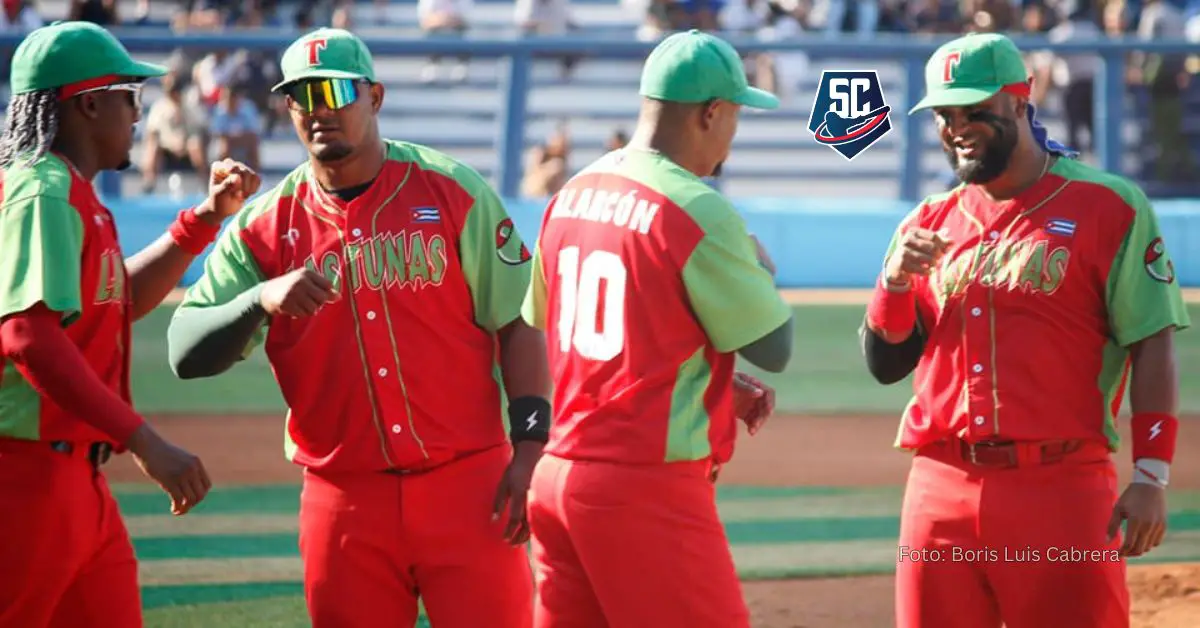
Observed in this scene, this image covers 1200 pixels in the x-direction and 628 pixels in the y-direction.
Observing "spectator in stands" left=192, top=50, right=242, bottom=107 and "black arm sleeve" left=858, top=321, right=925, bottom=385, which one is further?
"spectator in stands" left=192, top=50, right=242, bottom=107

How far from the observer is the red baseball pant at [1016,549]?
4.30m

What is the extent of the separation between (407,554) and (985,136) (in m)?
1.94

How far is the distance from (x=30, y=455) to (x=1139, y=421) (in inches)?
115

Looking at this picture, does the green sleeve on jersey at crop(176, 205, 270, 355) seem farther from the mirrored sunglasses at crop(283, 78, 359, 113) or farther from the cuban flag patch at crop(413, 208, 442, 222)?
the cuban flag patch at crop(413, 208, 442, 222)

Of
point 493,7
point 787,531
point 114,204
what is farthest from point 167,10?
point 787,531

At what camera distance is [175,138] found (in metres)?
16.3

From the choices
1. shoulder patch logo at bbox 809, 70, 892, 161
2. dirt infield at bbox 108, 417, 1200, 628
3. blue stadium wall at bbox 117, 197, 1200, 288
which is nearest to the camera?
shoulder patch logo at bbox 809, 70, 892, 161

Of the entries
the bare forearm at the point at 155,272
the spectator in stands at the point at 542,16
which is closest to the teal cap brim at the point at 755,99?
the bare forearm at the point at 155,272

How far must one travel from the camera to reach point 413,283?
14.3 ft

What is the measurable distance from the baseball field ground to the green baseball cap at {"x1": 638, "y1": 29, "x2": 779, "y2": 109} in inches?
129

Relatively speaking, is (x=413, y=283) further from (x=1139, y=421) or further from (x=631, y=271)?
(x=1139, y=421)

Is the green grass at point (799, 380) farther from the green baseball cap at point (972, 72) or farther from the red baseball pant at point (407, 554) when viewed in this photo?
the red baseball pant at point (407, 554)

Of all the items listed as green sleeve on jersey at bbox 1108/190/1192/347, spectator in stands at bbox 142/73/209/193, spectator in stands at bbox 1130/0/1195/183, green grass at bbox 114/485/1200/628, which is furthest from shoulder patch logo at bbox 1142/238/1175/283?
spectator in stands at bbox 142/73/209/193

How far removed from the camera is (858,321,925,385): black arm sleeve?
4711 mm
